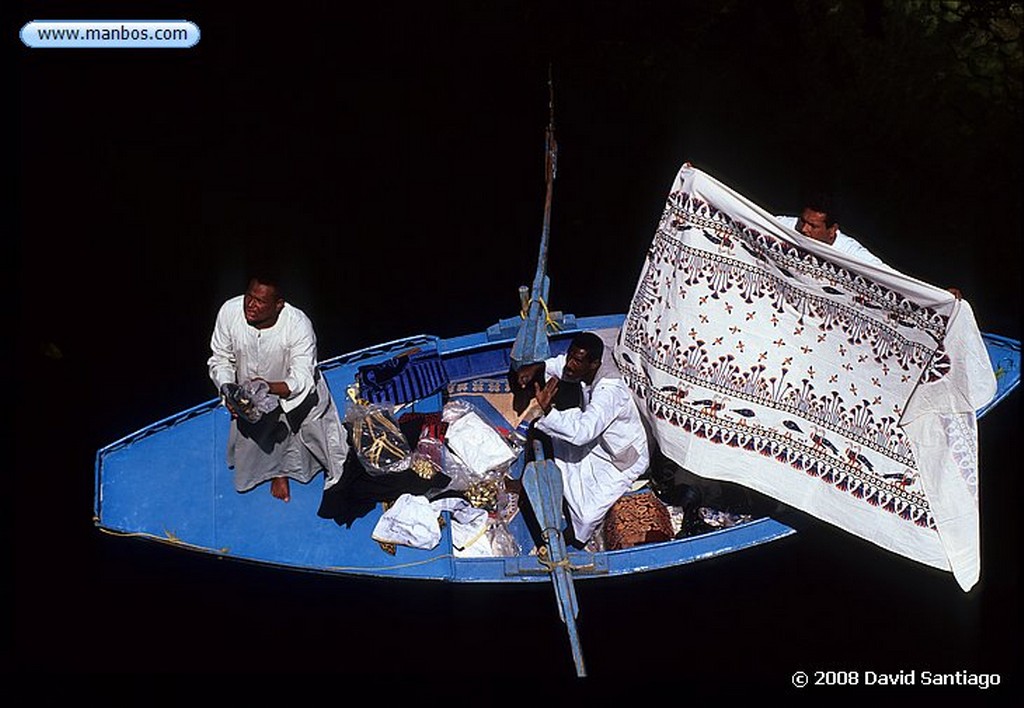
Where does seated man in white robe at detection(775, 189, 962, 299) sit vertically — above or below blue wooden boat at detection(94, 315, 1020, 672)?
above

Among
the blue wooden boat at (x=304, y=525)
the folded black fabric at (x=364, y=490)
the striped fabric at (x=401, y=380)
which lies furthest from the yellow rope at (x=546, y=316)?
the folded black fabric at (x=364, y=490)

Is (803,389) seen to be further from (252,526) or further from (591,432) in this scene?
(252,526)

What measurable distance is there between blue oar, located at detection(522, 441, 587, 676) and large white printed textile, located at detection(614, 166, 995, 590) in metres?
0.59

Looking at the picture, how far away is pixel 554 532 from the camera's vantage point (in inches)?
250

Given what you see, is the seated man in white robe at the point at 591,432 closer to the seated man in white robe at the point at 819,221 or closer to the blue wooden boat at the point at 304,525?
the blue wooden boat at the point at 304,525

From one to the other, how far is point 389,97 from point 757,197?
246 centimetres

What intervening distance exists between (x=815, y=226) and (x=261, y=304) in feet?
8.47

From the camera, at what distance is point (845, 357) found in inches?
243

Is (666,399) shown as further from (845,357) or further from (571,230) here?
(571,230)

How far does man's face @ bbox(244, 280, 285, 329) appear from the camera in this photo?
603cm

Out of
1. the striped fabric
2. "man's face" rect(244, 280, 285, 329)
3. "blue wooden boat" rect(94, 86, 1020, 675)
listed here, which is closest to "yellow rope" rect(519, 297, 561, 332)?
"blue wooden boat" rect(94, 86, 1020, 675)

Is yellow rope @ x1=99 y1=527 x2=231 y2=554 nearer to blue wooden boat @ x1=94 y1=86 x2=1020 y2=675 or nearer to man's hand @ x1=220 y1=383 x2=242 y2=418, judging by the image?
blue wooden boat @ x1=94 y1=86 x2=1020 y2=675

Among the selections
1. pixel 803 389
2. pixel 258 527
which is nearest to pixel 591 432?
pixel 803 389

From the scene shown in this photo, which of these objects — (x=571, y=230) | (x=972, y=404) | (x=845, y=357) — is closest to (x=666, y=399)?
(x=845, y=357)
